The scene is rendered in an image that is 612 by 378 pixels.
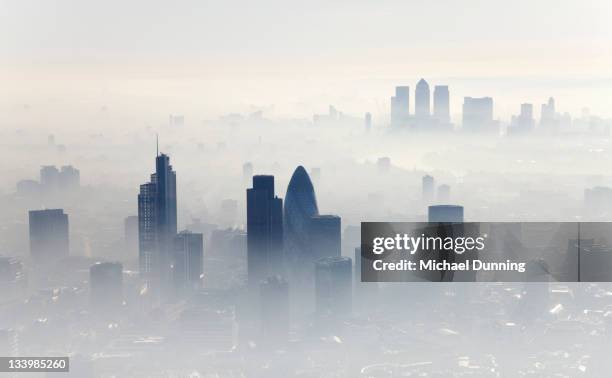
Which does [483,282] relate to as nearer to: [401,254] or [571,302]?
[571,302]

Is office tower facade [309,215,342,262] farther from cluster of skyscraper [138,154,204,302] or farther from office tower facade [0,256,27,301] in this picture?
office tower facade [0,256,27,301]

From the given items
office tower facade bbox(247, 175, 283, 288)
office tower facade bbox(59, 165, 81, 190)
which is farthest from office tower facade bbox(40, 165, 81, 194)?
office tower facade bbox(247, 175, 283, 288)

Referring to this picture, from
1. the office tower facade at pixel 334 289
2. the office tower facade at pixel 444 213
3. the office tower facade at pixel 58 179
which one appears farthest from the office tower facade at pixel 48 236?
the office tower facade at pixel 444 213

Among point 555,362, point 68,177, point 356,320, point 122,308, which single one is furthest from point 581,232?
point 68,177

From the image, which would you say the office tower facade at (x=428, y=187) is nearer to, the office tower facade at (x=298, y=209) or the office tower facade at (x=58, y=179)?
the office tower facade at (x=298, y=209)

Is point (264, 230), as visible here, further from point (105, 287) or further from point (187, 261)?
point (105, 287)
